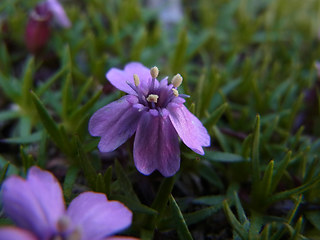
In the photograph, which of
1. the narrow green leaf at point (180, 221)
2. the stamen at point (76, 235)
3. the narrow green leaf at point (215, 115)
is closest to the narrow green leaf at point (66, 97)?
the narrow green leaf at point (215, 115)

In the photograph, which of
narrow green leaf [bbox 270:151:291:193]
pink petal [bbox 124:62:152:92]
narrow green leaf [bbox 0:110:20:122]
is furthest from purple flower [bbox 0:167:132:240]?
narrow green leaf [bbox 0:110:20:122]

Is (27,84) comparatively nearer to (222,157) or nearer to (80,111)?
(80,111)

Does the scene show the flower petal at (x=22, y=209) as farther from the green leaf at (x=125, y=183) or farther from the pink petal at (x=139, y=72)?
the pink petal at (x=139, y=72)

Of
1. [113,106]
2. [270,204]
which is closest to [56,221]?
[113,106]

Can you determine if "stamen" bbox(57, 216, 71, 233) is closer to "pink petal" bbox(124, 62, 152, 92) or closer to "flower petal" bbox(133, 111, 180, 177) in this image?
"flower petal" bbox(133, 111, 180, 177)

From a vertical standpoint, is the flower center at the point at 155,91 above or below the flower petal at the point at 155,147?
above

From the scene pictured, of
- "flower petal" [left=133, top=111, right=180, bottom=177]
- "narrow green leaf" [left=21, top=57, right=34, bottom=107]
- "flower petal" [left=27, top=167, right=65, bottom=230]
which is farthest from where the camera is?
"narrow green leaf" [left=21, top=57, right=34, bottom=107]

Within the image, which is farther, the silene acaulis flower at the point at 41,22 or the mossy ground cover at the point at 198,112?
the silene acaulis flower at the point at 41,22
